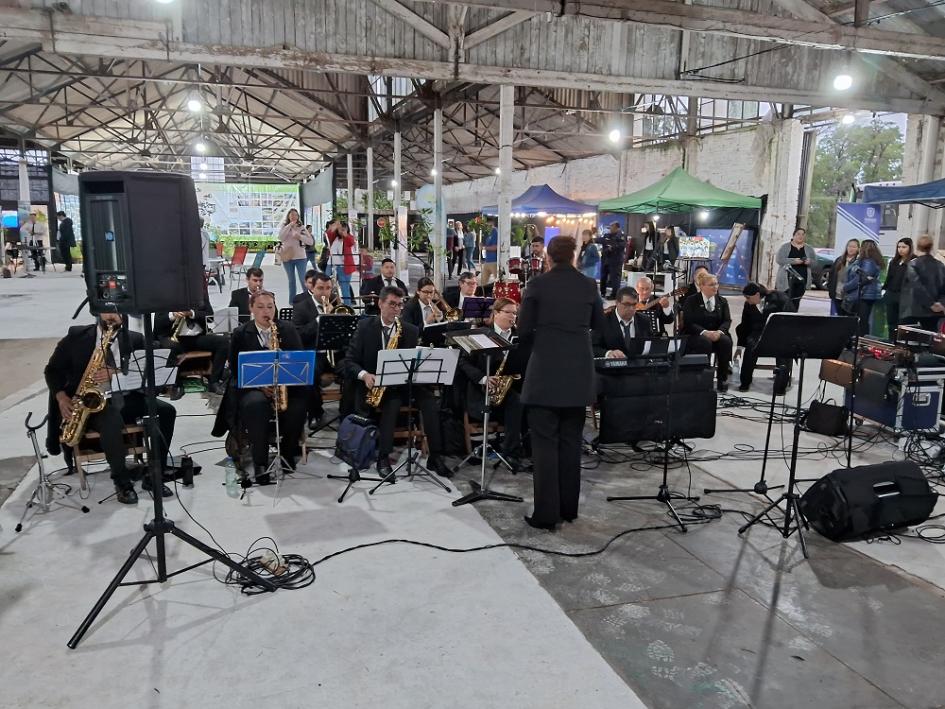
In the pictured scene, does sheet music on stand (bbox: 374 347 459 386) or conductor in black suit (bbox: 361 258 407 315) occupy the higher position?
conductor in black suit (bbox: 361 258 407 315)

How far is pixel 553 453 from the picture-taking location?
4238mm

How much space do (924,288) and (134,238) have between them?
8.15m

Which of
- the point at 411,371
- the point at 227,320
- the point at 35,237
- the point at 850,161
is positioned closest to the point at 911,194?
the point at 411,371

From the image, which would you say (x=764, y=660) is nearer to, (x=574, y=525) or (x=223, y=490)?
(x=574, y=525)

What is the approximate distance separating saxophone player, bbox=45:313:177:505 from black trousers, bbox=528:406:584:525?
2.44m

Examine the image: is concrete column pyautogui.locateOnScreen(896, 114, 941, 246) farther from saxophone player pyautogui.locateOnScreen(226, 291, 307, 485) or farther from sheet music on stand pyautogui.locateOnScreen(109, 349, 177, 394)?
sheet music on stand pyautogui.locateOnScreen(109, 349, 177, 394)

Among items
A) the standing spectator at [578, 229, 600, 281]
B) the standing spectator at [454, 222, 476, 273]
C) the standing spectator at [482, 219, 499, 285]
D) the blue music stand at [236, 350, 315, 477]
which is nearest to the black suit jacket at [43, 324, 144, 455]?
the blue music stand at [236, 350, 315, 477]

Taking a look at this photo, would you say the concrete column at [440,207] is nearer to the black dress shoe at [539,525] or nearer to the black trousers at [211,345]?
the black trousers at [211,345]

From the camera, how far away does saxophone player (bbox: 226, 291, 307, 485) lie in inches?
197

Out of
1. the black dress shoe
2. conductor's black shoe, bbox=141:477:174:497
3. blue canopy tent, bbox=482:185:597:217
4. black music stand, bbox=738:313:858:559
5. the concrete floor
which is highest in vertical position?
blue canopy tent, bbox=482:185:597:217

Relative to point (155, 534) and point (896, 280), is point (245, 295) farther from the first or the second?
point (896, 280)

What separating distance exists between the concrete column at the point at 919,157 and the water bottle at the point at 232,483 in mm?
12895

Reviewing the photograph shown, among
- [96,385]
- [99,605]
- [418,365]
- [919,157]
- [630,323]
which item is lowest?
[99,605]

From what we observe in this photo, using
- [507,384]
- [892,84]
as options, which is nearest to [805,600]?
[507,384]
